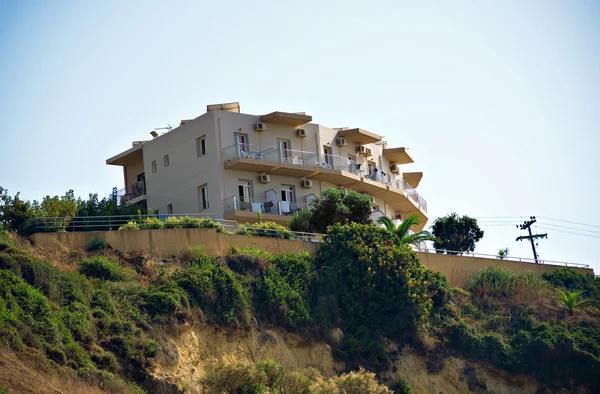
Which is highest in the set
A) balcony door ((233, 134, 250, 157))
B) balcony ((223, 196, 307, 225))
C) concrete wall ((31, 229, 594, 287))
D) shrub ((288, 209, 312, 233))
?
balcony door ((233, 134, 250, 157))

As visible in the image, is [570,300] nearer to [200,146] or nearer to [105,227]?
[200,146]

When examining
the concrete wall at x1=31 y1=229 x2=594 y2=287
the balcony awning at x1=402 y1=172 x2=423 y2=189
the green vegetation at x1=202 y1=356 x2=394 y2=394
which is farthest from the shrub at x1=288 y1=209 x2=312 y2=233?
the balcony awning at x1=402 y1=172 x2=423 y2=189

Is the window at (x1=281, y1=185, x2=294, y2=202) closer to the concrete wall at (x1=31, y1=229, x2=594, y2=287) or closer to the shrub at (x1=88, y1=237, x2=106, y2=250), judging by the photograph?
the concrete wall at (x1=31, y1=229, x2=594, y2=287)

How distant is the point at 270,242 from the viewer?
1858 inches

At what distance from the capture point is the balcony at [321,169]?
55688 mm

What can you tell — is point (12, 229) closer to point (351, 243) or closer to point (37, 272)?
point (37, 272)

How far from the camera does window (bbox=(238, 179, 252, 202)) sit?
55625 millimetres

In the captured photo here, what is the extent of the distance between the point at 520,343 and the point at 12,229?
20907 millimetres

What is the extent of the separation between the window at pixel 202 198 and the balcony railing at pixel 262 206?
4.82 ft

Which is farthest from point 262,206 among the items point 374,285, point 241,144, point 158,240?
point 158,240

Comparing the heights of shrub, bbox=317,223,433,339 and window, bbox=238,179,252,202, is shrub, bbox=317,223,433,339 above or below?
below

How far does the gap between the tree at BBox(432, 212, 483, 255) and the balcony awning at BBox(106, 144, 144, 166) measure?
1656 cm

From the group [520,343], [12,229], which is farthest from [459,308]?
[12,229]

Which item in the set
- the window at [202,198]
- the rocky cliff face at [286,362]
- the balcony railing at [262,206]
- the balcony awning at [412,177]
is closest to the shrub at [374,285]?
the rocky cliff face at [286,362]
